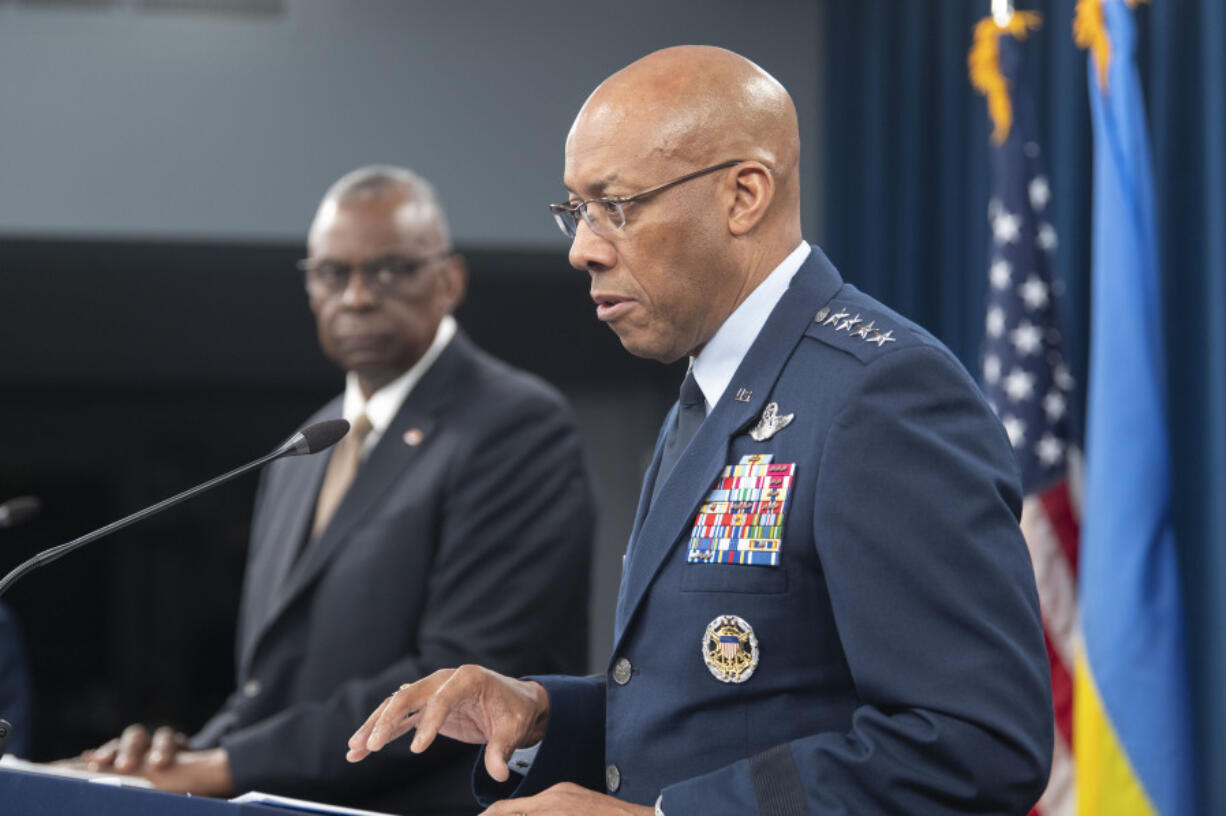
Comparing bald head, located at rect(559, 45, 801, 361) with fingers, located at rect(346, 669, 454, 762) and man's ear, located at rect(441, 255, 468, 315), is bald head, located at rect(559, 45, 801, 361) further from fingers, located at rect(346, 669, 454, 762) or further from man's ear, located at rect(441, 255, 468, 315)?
man's ear, located at rect(441, 255, 468, 315)

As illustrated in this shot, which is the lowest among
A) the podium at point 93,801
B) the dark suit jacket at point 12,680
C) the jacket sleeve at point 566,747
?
the dark suit jacket at point 12,680

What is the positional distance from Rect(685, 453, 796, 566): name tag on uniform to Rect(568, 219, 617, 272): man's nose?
0.25 meters

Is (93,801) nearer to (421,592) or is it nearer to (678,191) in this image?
(678,191)

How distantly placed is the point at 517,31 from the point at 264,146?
0.91 m

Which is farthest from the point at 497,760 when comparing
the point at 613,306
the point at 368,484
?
the point at 368,484

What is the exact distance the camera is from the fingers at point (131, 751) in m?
2.33

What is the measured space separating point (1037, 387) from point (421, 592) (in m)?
1.39

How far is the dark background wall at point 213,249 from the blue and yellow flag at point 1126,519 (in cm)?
203

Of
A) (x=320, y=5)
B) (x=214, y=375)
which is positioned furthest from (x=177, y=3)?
(x=214, y=375)

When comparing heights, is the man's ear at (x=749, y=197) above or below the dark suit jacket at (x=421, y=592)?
above

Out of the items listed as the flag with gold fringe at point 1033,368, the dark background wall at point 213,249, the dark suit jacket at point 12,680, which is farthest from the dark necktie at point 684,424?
the dark background wall at point 213,249

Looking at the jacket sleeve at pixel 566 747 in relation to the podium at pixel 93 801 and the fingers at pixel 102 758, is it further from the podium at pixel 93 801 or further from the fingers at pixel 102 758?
the fingers at pixel 102 758

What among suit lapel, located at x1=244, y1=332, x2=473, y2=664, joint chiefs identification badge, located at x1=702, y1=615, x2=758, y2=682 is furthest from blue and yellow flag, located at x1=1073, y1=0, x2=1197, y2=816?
joint chiefs identification badge, located at x1=702, y1=615, x2=758, y2=682

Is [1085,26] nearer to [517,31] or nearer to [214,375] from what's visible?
[517,31]
